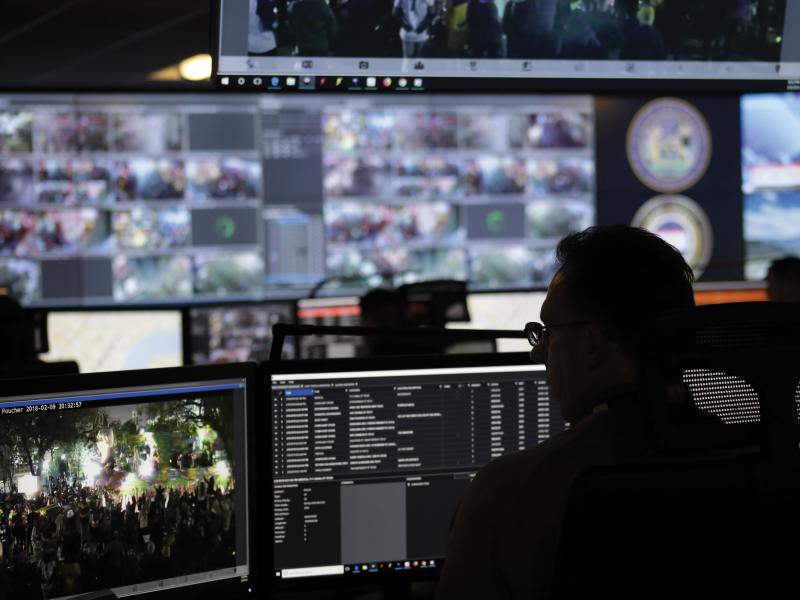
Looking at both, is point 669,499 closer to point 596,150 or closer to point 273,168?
point 273,168

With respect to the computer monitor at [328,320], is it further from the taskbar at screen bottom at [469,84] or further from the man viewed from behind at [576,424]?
the man viewed from behind at [576,424]

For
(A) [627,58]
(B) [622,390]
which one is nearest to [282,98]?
(A) [627,58]

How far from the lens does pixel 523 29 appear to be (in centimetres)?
215

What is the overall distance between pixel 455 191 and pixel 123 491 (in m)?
5.08

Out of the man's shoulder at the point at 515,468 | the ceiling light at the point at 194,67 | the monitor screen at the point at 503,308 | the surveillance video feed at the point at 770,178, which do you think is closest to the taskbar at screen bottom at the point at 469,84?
the man's shoulder at the point at 515,468

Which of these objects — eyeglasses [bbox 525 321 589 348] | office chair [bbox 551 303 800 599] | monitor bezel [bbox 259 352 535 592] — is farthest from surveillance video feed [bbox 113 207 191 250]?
office chair [bbox 551 303 800 599]

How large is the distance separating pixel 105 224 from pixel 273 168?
3.63 feet

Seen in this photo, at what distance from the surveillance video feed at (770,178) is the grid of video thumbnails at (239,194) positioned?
5.06 feet

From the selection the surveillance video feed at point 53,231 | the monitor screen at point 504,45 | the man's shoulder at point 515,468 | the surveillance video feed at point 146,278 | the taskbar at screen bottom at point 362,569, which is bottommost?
the taskbar at screen bottom at point 362,569

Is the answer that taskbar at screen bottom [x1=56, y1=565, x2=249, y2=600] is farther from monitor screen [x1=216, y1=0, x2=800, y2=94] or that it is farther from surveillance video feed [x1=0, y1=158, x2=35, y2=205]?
surveillance video feed [x1=0, y1=158, x2=35, y2=205]

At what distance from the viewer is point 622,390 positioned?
1247 millimetres

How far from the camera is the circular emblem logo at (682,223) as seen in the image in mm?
6691

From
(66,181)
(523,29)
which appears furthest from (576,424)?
(66,181)

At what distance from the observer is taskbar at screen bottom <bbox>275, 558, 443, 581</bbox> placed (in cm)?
170
